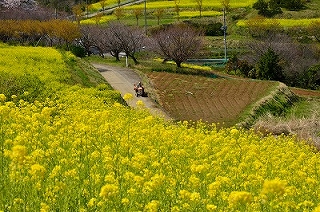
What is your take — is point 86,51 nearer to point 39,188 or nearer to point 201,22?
point 201,22

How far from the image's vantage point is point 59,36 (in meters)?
41.2

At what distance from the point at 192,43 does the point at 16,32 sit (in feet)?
42.3

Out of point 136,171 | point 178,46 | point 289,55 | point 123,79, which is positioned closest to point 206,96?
point 123,79

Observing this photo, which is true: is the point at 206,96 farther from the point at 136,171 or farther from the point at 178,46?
the point at 136,171

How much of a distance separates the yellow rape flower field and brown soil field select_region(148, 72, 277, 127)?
10421 millimetres

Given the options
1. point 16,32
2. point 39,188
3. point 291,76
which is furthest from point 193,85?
point 39,188

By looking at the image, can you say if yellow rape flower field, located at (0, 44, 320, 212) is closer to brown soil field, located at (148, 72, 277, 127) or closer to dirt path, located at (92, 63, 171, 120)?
brown soil field, located at (148, 72, 277, 127)

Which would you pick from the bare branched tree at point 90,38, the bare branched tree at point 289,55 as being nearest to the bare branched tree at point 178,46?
the bare branched tree at point 90,38

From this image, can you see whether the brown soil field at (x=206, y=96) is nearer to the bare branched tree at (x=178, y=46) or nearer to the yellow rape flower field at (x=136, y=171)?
the bare branched tree at (x=178, y=46)

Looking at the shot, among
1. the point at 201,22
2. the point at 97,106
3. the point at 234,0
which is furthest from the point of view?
the point at 234,0

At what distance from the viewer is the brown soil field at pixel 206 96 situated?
23.8m

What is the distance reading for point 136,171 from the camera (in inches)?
281

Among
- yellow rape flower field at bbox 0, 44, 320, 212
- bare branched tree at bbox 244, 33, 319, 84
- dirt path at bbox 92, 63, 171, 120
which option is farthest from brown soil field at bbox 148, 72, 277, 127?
yellow rape flower field at bbox 0, 44, 320, 212

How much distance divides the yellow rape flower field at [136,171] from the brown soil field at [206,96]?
10.4m
